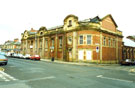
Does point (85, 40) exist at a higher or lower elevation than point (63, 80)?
higher

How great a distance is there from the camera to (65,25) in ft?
107

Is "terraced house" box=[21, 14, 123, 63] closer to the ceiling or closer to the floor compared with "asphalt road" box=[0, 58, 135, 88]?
closer to the ceiling

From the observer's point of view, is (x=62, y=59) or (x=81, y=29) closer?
(x=81, y=29)

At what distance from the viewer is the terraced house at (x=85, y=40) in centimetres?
2780

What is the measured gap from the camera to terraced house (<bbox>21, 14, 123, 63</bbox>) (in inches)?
1094

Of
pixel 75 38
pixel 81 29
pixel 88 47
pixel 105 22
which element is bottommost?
pixel 88 47

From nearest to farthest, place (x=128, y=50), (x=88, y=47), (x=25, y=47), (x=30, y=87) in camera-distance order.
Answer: (x=30, y=87), (x=88, y=47), (x=128, y=50), (x=25, y=47)

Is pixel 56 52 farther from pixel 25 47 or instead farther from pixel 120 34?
pixel 25 47

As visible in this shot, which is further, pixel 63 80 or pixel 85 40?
pixel 85 40

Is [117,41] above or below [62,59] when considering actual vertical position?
above

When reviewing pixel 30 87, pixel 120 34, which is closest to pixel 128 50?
pixel 120 34

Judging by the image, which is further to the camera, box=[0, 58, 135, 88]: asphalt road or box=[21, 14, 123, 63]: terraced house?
box=[21, 14, 123, 63]: terraced house

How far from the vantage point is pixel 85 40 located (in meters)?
28.0

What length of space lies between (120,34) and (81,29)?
50.9 feet
